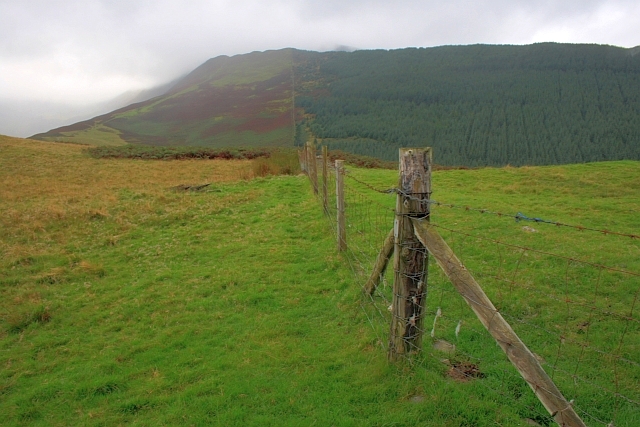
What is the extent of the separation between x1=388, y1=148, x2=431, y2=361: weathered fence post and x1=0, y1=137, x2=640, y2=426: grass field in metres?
0.39

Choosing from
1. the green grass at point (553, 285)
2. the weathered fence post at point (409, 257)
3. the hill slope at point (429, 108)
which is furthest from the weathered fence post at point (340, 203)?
the hill slope at point (429, 108)

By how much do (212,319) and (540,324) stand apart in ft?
17.1

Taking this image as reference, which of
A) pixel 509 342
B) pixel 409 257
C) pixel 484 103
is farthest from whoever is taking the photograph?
pixel 484 103

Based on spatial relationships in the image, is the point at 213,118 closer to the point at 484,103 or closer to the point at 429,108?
the point at 429,108

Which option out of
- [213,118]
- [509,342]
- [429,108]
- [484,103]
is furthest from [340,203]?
[484,103]

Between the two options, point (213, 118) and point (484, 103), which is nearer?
point (213, 118)

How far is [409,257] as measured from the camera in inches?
159

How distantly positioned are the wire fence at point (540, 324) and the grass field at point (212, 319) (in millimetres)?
109

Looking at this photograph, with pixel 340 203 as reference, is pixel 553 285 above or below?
below

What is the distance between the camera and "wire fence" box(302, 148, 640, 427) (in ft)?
13.0

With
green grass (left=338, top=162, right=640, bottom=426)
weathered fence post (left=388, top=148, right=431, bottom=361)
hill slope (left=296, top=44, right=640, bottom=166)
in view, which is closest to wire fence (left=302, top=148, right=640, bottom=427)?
green grass (left=338, top=162, right=640, bottom=426)

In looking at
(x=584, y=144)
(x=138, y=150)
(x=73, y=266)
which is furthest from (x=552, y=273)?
(x=584, y=144)

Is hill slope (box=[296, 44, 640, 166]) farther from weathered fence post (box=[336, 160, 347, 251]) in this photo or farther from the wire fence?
the wire fence

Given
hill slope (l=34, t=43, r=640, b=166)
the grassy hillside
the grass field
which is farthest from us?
hill slope (l=34, t=43, r=640, b=166)
